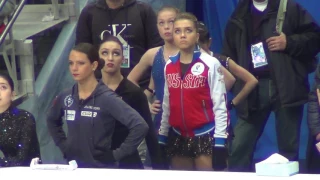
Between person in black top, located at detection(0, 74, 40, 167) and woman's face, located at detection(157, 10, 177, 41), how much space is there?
3.86 ft

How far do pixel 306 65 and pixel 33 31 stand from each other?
2.31 m

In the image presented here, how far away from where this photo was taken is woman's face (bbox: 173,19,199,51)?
532 cm

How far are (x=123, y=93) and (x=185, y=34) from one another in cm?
54

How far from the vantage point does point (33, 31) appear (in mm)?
7000

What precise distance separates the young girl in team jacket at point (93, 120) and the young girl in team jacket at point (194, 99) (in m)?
0.41

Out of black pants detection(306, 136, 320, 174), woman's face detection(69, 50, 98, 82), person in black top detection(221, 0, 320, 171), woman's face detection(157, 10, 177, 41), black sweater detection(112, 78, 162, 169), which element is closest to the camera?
woman's face detection(69, 50, 98, 82)

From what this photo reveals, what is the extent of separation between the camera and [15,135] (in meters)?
5.07

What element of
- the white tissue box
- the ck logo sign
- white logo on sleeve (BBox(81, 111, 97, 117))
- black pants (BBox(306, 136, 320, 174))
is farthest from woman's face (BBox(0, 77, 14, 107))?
the white tissue box

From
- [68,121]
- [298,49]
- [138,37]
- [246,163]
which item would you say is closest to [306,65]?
[298,49]

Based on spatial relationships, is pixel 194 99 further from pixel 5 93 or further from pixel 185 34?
pixel 5 93

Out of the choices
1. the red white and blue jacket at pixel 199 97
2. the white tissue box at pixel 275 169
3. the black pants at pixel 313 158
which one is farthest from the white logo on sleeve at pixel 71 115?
the white tissue box at pixel 275 169

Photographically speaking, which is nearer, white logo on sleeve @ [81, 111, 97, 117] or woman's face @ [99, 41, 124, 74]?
white logo on sleeve @ [81, 111, 97, 117]

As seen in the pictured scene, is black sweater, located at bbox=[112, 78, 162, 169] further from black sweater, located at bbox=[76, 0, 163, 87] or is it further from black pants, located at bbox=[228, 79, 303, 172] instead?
black pants, located at bbox=[228, 79, 303, 172]

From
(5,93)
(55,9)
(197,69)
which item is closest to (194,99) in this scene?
(197,69)
